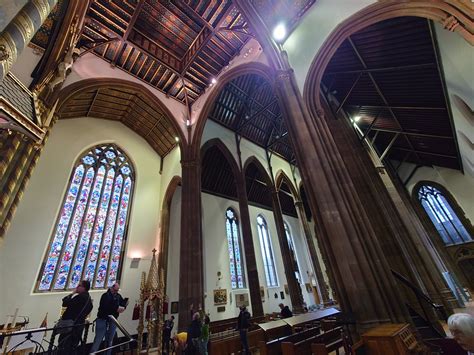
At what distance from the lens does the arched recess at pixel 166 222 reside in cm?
967

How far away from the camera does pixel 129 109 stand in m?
10.4

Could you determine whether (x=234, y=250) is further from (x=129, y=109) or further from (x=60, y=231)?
(x=129, y=109)

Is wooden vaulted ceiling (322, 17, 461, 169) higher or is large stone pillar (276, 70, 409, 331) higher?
wooden vaulted ceiling (322, 17, 461, 169)

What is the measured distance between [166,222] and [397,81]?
11.1 meters

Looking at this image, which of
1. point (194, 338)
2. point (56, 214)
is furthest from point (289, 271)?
point (56, 214)

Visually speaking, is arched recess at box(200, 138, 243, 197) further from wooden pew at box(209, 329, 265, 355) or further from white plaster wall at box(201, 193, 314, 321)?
wooden pew at box(209, 329, 265, 355)

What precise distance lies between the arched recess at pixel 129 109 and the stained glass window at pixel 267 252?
819cm

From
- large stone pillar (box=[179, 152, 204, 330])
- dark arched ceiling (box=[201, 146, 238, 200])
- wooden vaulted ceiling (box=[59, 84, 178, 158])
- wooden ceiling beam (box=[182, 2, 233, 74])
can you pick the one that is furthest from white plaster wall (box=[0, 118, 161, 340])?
wooden ceiling beam (box=[182, 2, 233, 74])

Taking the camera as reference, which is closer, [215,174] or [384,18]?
[384,18]

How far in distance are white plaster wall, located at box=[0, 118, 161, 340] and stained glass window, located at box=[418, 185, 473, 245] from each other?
52.9 feet

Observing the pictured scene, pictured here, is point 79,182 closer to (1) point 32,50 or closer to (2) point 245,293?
(1) point 32,50

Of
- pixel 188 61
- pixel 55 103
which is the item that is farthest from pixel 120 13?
pixel 55 103

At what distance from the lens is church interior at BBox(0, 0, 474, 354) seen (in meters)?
3.81

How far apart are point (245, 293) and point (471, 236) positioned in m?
12.7
